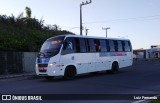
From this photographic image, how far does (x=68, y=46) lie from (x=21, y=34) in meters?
17.8

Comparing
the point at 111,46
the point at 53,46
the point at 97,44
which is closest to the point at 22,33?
the point at 111,46

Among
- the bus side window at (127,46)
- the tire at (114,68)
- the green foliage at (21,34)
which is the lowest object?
the tire at (114,68)

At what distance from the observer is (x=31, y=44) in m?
33.3

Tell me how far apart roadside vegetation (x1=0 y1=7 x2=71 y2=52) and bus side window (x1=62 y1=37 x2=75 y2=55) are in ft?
39.0

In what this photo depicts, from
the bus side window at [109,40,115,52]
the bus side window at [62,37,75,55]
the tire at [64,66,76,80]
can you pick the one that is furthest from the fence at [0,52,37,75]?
the bus side window at [62,37,75,55]

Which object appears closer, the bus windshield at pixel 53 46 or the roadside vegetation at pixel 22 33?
the bus windshield at pixel 53 46

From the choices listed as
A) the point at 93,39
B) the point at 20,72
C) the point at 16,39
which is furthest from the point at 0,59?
the point at 93,39

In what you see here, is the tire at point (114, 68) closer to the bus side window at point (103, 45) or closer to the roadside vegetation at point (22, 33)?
the bus side window at point (103, 45)

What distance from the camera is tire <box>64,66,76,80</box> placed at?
63.7ft

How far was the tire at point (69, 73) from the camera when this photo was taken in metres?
19.4

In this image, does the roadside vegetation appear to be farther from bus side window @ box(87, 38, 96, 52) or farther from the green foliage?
bus side window @ box(87, 38, 96, 52)

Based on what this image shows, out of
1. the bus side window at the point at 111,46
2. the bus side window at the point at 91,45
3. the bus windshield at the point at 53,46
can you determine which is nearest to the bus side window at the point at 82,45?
the bus side window at the point at 91,45

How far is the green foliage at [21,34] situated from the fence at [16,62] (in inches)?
72.9

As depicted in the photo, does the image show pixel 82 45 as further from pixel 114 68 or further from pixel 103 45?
pixel 114 68
